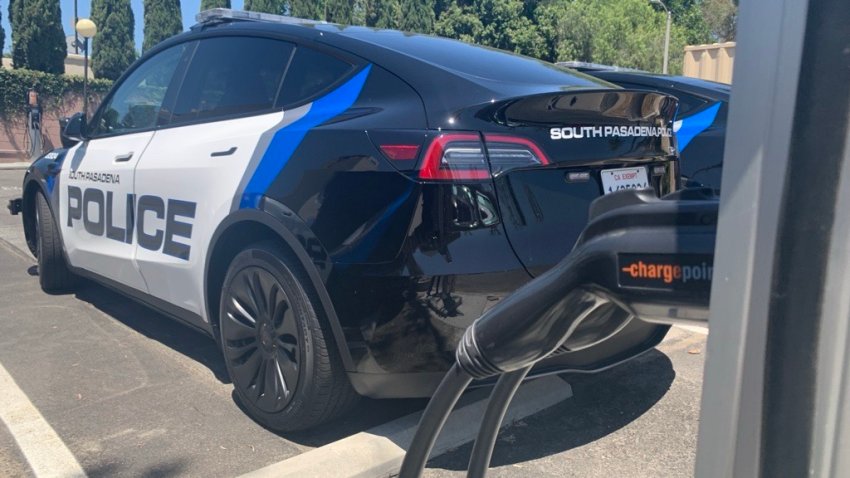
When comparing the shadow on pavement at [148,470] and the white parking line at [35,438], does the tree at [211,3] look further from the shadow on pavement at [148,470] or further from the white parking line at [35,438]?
the shadow on pavement at [148,470]

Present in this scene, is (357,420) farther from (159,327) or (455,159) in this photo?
(159,327)

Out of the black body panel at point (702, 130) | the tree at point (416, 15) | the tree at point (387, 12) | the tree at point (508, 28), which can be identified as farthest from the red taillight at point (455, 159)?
the tree at point (508, 28)

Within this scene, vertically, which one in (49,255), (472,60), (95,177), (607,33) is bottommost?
(49,255)

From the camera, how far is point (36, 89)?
74.8 feet

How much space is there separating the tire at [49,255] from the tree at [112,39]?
2454 centimetres

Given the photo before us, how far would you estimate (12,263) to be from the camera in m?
6.46

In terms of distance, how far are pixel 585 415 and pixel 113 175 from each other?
276 cm

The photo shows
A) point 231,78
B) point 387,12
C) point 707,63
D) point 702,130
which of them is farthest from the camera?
point 387,12

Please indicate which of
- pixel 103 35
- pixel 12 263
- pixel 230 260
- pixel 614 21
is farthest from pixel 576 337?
pixel 614 21

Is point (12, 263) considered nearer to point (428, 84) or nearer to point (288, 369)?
point (288, 369)

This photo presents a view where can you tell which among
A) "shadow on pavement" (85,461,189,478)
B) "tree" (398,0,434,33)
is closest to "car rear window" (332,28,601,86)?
"shadow on pavement" (85,461,189,478)

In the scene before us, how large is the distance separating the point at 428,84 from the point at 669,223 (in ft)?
6.35

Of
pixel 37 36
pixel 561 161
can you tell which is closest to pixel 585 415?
pixel 561 161

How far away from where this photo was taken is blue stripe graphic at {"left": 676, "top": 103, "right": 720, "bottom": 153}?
546 centimetres
